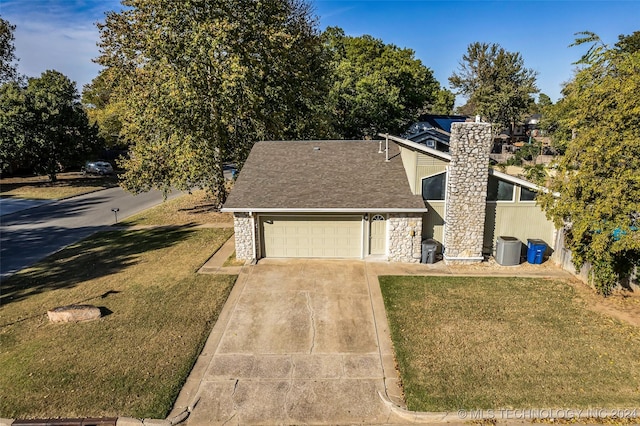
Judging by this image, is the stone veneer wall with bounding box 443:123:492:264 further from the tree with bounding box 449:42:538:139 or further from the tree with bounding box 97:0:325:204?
the tree with bounding box 449:42:538:139

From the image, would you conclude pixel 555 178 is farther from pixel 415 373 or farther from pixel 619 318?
pixel 415 373

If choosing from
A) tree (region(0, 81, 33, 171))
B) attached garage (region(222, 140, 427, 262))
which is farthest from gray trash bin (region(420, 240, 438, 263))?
tree (region(0, 81, 33, 171))

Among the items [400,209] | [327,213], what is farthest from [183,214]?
[400,209]

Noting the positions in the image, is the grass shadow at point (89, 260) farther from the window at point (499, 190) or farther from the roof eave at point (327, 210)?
the window at point (499, 190)

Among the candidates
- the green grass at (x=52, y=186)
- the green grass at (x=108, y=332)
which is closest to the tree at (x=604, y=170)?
the green grass at (x=108, y=332)

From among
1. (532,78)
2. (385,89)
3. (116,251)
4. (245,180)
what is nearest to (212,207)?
(116,251)

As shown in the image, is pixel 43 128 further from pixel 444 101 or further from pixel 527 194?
pixel 444 101

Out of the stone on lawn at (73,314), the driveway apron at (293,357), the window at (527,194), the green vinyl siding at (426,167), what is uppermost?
the green vinyl siding at (426,167)
